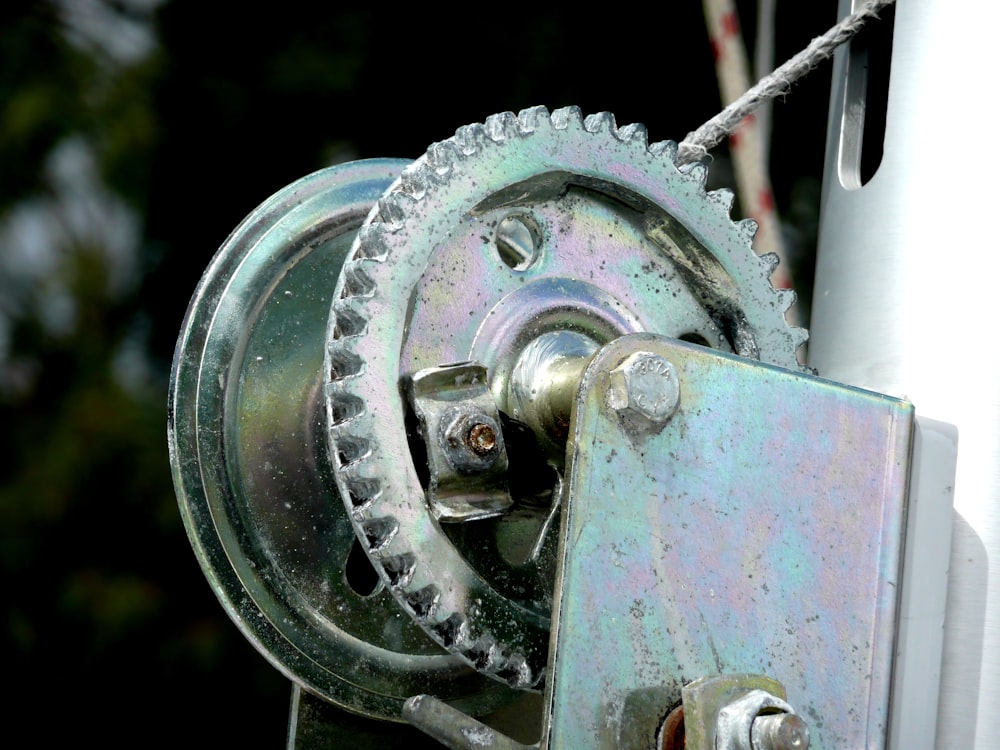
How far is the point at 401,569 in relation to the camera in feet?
1.87

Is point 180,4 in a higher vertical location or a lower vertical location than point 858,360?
higher

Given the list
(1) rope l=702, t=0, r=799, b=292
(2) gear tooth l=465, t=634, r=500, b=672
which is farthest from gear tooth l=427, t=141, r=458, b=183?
(1) rope l=702, t=0, r=799, b=292

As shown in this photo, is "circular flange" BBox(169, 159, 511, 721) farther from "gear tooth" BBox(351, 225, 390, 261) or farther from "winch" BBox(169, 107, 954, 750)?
"gear tooth" BBox(351, 225, 390, 261)

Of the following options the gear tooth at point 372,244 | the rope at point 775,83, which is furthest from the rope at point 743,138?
the gear tooth at point 372,244

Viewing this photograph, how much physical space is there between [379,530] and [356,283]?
114 mm

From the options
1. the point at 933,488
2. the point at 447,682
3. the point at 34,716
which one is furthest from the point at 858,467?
the point at 34,716

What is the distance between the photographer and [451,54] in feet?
6.73

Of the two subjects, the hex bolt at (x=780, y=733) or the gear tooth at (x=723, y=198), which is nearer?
the hex bolt at (x=780, y=733)

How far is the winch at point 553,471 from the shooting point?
52cm

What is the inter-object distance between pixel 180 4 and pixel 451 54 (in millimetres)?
509

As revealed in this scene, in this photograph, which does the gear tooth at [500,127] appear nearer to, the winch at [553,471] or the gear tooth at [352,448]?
the winch at [553,471]

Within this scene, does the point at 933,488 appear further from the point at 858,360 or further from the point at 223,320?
the point at 223,320

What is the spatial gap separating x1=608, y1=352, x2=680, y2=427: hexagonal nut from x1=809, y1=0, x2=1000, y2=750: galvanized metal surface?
0.58 feet

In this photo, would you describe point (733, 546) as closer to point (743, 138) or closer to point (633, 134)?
point (633, 134)
